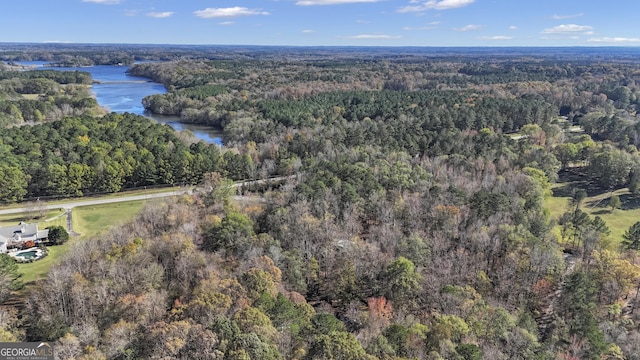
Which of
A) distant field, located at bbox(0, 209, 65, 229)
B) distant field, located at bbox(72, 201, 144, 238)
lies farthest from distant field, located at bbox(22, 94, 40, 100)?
distant field, located at bbox(72, 201, 144, 238)

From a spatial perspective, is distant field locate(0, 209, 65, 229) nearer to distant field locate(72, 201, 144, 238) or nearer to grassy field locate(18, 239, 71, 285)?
distant field locate(72, 201, 144, 238)

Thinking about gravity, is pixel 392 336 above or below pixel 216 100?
below

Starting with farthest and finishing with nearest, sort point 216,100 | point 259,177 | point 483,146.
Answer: point 216,100 → point 483,146 → point 259,177

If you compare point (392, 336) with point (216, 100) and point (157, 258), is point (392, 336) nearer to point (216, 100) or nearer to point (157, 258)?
point (157, 258)

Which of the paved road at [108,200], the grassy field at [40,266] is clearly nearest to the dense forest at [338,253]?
the paved road at [108,200]

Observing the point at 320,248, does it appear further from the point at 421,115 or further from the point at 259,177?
the point at 421,115

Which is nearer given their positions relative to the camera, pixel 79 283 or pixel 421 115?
pixel 79 283

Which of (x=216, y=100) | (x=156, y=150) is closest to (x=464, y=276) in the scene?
(x=156, y=150)

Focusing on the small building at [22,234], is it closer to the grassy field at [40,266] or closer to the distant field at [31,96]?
the grassy field at [40,266]

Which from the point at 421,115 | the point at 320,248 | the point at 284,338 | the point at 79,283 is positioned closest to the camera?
the point at 284,338
